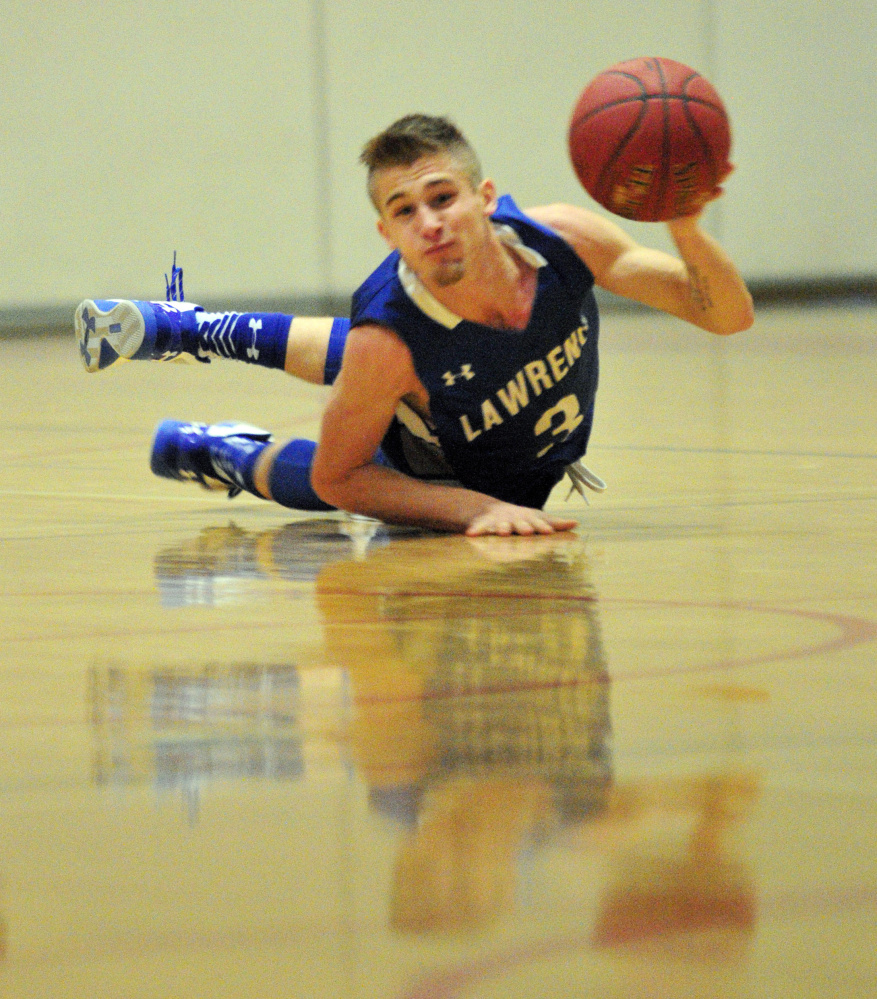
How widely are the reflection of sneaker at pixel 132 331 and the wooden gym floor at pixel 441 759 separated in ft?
1.64

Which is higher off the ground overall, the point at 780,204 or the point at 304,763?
the point at 780,204

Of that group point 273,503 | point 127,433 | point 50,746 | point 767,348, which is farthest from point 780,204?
point 50,746

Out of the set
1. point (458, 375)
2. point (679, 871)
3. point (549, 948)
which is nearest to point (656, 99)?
point (458, 375)

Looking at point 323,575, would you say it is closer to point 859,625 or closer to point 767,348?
point 859,625

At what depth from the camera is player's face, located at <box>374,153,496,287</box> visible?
3.08 metres

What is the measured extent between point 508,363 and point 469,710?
146 centimetres

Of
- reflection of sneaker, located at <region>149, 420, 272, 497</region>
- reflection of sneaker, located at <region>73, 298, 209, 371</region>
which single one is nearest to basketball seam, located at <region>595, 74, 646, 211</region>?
reflection of sneaker, located at <region>149, 420, 272, 497</region>

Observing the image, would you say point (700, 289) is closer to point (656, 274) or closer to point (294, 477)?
point (656, 274)

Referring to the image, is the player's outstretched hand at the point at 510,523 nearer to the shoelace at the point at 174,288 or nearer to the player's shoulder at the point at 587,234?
the player's shoulder at the point at 587,234

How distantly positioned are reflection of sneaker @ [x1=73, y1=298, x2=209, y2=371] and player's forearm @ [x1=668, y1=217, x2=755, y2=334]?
1.14 m

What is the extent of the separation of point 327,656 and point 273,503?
195 centimetres

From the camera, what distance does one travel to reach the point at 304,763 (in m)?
1.55

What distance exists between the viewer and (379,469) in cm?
323

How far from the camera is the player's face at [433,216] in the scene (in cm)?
308
